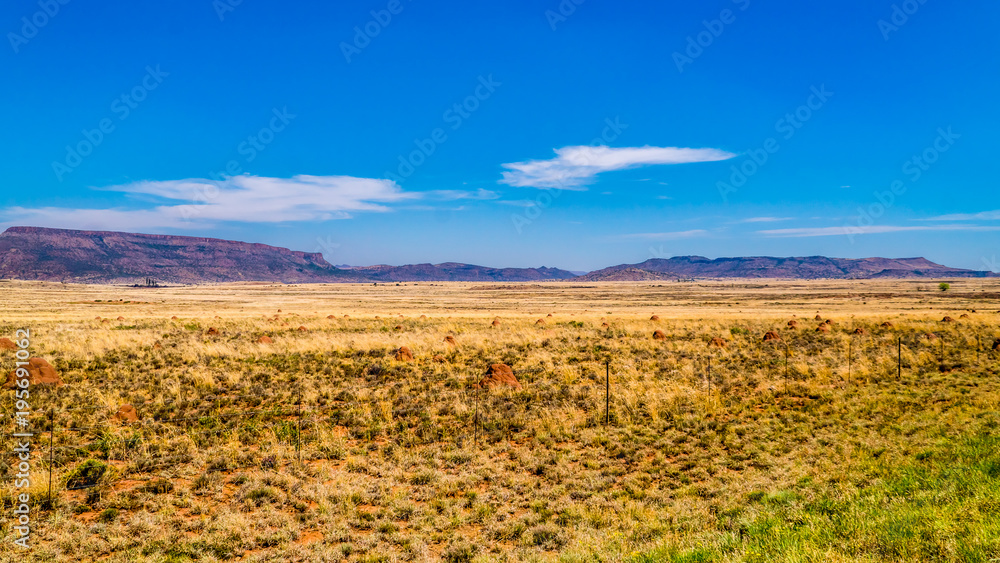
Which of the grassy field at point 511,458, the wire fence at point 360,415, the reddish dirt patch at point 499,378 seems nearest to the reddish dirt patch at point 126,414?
the wire fence at point 360,415

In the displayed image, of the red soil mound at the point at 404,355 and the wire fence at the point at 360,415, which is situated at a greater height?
the red soil mound at the point at 404,355

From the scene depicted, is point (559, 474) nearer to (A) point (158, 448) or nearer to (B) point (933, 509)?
(B) point (933, 509)

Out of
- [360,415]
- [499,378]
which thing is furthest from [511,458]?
[499,378]

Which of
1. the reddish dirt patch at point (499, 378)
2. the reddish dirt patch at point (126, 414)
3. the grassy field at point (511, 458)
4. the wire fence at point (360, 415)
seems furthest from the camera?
the reddish dirt patch at point (499, 378)

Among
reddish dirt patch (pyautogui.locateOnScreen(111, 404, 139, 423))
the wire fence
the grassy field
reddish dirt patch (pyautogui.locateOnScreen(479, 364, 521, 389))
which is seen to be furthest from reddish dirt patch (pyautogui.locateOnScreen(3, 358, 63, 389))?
reddish dirt patch (pyautogui.locateOnScreen(479, 364, 521, 389))

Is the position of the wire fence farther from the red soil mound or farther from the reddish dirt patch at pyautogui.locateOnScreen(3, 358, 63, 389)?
the reddish dirt patch at pyautogui.locateOnScreen(3, 358, 63, 389)

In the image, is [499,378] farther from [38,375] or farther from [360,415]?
[38,375]

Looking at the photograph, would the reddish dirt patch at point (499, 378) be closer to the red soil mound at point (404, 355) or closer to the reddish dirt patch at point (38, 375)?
the red soil mound at point (404, 355)

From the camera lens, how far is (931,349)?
23438 mm

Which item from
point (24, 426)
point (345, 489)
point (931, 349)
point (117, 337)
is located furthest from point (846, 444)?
point (117, 337)

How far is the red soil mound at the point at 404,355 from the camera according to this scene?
2083 cm

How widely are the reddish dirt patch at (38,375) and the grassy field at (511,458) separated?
0.71 meters

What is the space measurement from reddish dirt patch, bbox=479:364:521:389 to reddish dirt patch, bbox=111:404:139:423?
9736 mm

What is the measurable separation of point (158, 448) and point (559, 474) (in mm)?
8771
